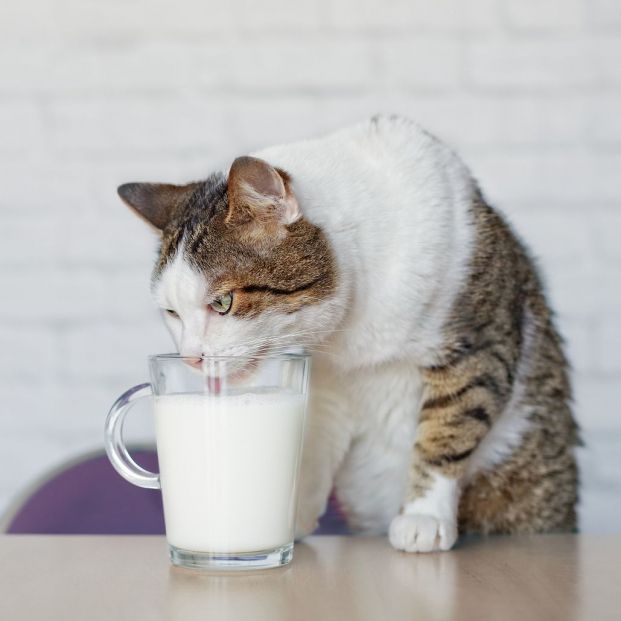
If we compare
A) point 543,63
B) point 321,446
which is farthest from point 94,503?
point 543,63

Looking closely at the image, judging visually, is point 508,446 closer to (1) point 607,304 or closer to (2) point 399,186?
(2) point 399,186

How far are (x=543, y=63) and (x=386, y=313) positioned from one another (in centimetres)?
94

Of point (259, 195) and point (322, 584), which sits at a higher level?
point (259, 195)

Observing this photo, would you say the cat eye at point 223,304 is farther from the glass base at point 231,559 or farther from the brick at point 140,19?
the brick at point 140,19

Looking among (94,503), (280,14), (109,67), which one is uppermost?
(280,14)

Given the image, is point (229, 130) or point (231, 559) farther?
point (229, 130)

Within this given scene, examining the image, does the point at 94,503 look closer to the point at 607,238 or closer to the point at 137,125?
the point at 137,125

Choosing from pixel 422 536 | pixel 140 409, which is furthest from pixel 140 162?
pixel 422 536

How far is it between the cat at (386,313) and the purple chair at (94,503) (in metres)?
0.23

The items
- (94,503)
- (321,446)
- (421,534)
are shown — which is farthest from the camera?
(94,503)

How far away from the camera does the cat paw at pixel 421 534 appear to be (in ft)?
3.31

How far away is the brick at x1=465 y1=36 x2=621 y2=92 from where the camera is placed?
1863 mm

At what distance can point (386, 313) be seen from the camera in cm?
112

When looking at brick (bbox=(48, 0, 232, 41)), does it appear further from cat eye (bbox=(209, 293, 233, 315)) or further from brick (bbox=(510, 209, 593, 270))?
cat eye (bbox=(209, 293, 233, 315))
